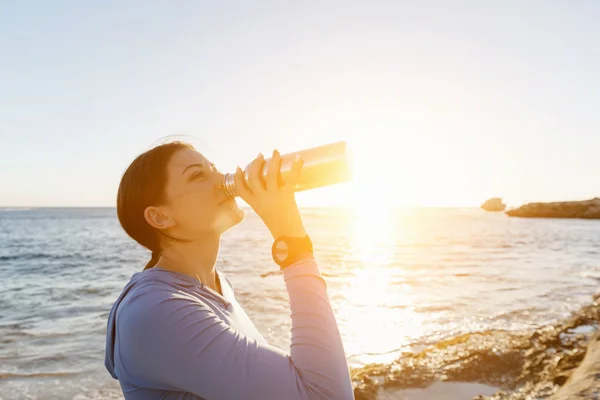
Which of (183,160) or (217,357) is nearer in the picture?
(217,357)

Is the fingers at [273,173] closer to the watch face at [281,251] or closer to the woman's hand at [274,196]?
the woman's hand at [274,196]

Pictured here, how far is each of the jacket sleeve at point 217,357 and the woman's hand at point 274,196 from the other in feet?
1.02

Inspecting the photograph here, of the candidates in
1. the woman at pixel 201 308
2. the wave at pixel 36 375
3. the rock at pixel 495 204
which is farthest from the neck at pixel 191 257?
the rock at pixel 495 204

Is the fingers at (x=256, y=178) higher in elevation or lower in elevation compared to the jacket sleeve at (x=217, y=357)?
higher

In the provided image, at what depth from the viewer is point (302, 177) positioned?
5.42ft

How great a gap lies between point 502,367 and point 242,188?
601 centimetres

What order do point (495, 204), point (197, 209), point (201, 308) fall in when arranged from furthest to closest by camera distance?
point (495, 204) → point (197, 209) → point (201, 308)

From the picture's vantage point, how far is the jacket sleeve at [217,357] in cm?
133

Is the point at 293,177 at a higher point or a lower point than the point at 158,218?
higher

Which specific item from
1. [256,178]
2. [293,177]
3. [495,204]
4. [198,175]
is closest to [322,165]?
[293,177]

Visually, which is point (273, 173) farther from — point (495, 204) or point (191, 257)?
point (495, 204)

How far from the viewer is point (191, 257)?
5.99 feet

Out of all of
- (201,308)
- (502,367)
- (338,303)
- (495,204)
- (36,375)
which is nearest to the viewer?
(201,308)

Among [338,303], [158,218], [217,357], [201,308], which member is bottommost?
[338,303]
